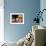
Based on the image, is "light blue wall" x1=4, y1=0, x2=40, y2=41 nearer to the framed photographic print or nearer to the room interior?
the room interior

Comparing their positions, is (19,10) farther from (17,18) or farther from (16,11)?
(17,18)

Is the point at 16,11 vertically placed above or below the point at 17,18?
above

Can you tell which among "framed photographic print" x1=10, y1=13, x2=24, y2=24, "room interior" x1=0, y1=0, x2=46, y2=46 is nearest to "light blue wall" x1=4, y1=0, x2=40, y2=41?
"room interior" x1=0, y1=0, x2=46, y2=46

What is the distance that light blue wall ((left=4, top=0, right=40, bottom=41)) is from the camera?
5594 millimetres

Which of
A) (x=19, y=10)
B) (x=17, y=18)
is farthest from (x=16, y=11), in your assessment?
(x=17, y=18)

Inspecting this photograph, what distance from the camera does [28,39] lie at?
10.8ft

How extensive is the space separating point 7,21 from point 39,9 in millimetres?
1450

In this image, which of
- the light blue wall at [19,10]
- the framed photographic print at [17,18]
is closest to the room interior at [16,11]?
the light blue wall at [19,10]

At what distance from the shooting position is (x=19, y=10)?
561 cm

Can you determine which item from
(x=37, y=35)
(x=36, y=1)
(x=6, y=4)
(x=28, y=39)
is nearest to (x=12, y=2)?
(x=6, y=4)

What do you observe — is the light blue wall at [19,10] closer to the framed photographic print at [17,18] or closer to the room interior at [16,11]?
the room interior at [16,11]

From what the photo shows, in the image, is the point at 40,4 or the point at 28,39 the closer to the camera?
the point at 28,39

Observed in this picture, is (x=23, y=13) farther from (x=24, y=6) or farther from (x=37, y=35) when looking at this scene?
(x=37, y=35)

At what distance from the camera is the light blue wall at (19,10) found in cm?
559
